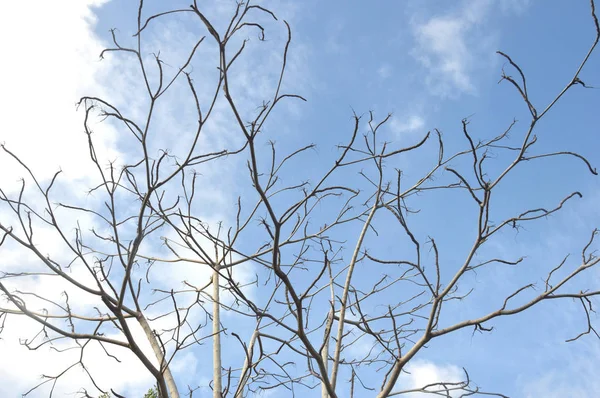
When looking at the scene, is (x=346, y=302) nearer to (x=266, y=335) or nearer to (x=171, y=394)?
(x=266, y=335)

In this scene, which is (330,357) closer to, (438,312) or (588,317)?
(438,312)

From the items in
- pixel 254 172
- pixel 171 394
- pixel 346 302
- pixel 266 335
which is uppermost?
pixel 346 302

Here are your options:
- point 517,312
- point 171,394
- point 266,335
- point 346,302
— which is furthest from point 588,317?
point 171,394

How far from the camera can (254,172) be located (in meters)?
1.59

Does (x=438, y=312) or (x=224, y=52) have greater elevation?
(x=224, y=52)

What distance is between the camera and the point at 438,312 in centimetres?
191

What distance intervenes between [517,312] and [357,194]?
2.96ft

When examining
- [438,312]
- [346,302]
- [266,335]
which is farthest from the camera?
[346,302]

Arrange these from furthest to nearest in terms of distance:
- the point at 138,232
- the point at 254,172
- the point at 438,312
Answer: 1. the point at 438,312
2. the point at 138,232
3. the point at 254,172

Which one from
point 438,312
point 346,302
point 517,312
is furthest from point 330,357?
point 517,312

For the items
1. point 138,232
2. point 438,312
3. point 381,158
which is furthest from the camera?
point 381,158

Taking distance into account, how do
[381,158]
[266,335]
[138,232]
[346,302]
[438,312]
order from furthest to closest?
[346,302] < [381,158] < [266,335] < [438,312] < [138,232]

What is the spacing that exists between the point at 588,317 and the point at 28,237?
1.93 m

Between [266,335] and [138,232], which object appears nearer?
[138,232]
